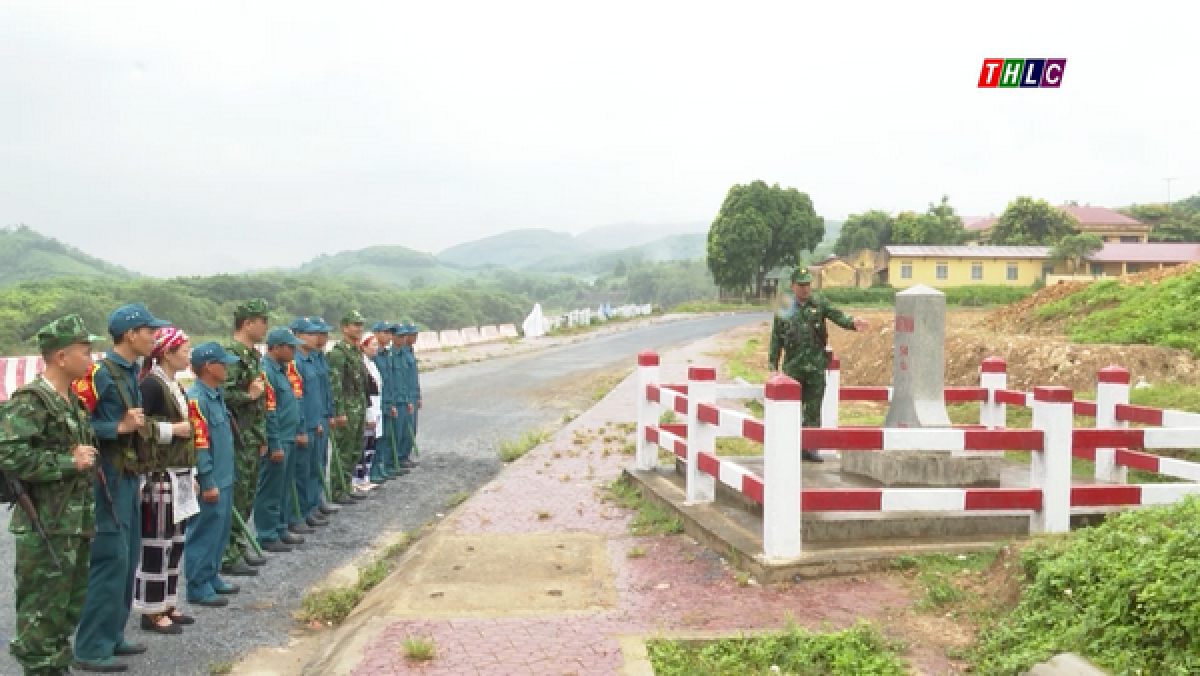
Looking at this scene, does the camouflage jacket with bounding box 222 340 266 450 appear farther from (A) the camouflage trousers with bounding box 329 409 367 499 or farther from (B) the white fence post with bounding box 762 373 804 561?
(B) the white fence post with bounding box 762 373 804 561

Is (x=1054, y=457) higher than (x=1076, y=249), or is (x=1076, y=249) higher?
(x=1076, y=249)

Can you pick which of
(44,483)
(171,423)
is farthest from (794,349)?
(44,483)

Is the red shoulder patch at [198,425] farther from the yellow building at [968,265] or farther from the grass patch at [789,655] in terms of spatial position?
the yellow building at [968,265]

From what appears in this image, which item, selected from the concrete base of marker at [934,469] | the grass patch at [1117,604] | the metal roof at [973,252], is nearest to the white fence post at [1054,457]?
the concrete base of marker at [934,469]

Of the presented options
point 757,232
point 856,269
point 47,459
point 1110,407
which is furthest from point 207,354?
→ point 856,269

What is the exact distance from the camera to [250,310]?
283 inches

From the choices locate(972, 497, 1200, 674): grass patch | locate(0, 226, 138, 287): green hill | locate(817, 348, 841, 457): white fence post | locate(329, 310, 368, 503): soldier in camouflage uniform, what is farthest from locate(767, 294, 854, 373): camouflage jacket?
locate(0, 226, 138, 287): green hill

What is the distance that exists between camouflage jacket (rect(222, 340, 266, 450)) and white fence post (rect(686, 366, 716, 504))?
3287 millimetres

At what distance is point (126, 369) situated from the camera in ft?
17.0

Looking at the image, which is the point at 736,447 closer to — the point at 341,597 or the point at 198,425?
the point at 341,597

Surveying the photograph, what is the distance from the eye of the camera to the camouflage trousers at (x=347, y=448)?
30.8ft

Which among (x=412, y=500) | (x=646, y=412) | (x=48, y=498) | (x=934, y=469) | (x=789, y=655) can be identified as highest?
(x=48, y=498)

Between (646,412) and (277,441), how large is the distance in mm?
3419

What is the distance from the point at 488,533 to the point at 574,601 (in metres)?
2.02
